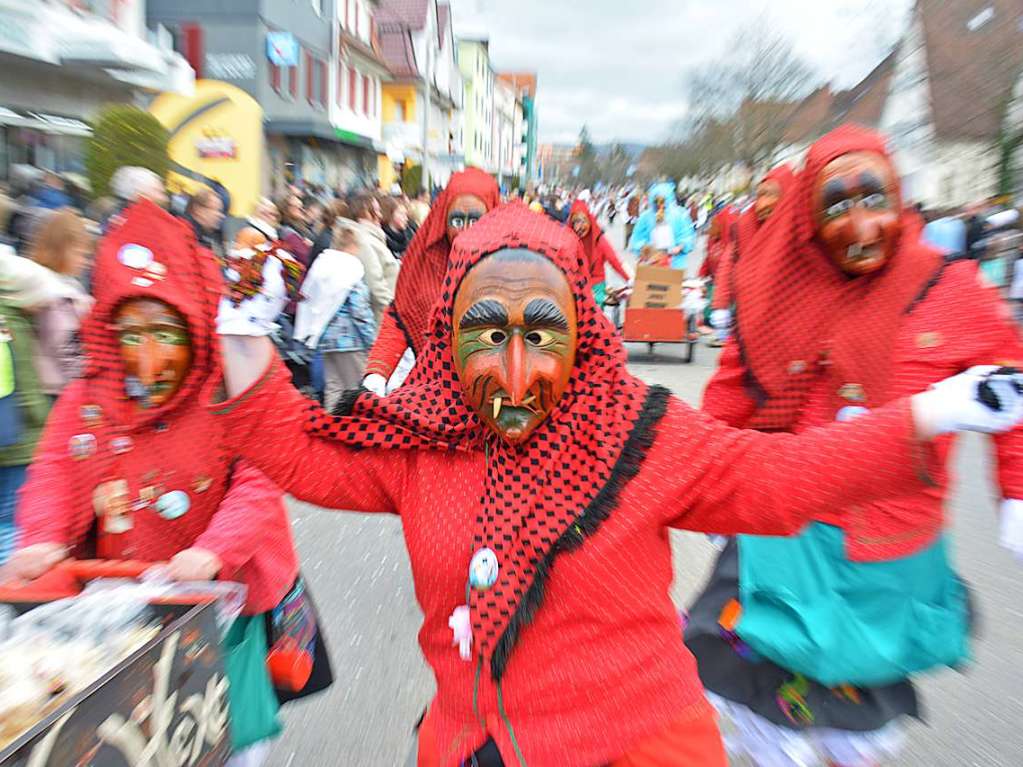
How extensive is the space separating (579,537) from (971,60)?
48.0 ft

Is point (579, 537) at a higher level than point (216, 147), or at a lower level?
lower

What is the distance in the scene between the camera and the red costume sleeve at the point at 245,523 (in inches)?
80.8

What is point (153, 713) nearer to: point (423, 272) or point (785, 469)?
point (785, 469)

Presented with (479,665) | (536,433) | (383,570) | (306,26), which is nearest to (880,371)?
(536,433)

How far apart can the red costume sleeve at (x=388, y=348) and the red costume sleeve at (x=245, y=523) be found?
1.59 meters

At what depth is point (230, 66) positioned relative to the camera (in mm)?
20578

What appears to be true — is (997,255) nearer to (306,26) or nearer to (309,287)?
(309,287)

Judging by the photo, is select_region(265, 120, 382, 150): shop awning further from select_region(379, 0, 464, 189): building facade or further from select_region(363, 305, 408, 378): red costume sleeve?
select_region(363, 305, 408, 378): red costume sleeve

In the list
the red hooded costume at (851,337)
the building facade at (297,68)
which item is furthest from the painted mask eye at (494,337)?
the building facade at (297,68)

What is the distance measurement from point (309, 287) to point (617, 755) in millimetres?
4293

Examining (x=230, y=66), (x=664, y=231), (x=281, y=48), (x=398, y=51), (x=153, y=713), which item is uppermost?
(x=398, y=51)

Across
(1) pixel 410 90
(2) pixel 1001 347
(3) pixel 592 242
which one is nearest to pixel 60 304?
(2) pixel 1001 347

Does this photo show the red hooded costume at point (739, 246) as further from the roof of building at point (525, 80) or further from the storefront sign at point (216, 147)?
the roof of building at point (525, 80)

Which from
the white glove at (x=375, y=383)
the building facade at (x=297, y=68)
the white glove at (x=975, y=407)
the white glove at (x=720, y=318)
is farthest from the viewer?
the building facade at (x=297, y=68)
